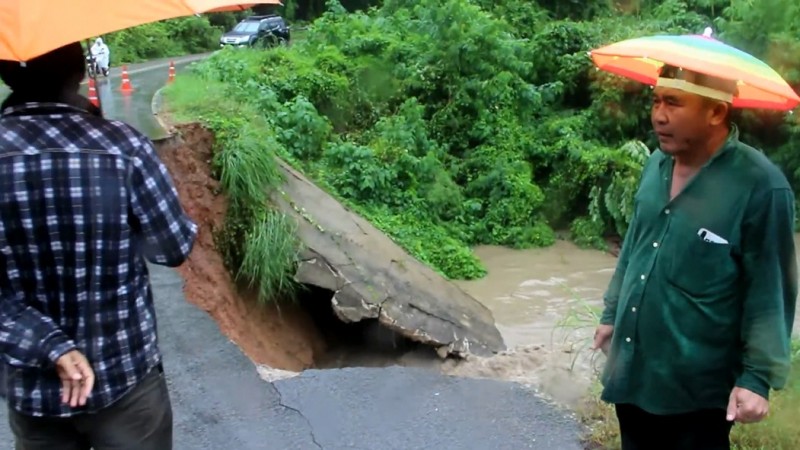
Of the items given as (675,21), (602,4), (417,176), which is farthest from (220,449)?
(602,4)

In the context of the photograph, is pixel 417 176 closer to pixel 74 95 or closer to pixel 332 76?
pixel 332 76

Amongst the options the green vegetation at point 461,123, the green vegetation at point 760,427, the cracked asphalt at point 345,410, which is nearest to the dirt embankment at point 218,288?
the cracked asphalt at point 345,410

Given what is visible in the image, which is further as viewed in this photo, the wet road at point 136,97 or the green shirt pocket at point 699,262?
the wet road at point 136,97

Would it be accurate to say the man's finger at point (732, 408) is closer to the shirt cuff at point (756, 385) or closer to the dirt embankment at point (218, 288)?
the shirt cuff at point (756, 385)

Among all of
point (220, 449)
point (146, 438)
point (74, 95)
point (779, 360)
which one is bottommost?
point (220, 449)

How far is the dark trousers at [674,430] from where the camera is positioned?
2.61m

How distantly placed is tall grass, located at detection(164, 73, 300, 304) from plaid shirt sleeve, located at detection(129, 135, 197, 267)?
5.34 m

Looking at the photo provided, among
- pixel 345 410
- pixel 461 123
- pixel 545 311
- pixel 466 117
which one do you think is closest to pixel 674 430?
pixel 345 410

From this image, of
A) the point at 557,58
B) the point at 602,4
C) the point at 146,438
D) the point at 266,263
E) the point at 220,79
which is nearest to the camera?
the point at 146,438

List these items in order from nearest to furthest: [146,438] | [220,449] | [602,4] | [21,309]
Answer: [21,309], [146,438], [220,449], [602,4]

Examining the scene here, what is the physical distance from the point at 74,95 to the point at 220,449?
267cm

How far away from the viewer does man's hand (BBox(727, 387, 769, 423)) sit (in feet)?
7.80

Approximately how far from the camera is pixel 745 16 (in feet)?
55.5

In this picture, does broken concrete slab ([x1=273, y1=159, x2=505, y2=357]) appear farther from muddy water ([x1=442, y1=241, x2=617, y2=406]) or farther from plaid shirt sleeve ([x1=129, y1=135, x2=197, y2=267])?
plaid shirt sleeve ([x1=129, y1=135, x2=197, y2=267])
